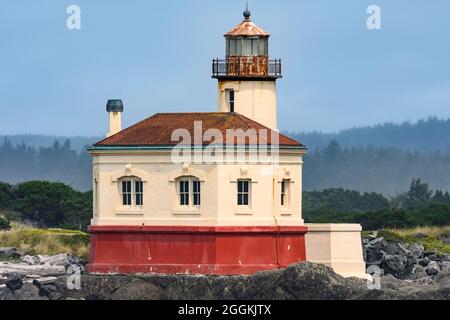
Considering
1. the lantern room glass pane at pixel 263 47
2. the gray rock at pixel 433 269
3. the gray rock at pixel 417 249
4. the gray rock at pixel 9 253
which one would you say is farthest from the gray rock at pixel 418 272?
the gray rock at pixel 9 253

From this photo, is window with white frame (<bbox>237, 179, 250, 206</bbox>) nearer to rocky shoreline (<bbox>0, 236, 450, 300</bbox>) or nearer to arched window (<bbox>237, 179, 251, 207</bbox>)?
arched window (<bbox>237, 179, 251, 207</bbox>)

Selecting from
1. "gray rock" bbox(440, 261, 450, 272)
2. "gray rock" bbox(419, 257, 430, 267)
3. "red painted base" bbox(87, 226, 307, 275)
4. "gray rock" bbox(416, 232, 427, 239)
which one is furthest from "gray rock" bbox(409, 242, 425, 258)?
"red painted base" bbox(87, 226, 307, 275)

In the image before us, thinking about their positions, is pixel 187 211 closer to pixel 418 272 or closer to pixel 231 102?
pixel 231 102

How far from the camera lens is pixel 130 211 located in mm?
57500

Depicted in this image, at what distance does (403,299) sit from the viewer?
180 ft

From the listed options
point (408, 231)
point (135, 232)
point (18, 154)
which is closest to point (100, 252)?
point (135, 232)

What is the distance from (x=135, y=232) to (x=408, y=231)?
56.0 ft

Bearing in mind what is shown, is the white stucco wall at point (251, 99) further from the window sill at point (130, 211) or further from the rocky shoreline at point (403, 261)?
the window sill at point (130, 211)

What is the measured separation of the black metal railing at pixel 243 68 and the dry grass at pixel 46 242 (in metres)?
6.79

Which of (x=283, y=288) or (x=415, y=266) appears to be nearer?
(x=283, y=288)

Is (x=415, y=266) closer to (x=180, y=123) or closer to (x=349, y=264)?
(x=349, y=264)

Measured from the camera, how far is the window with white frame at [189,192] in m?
57.1
